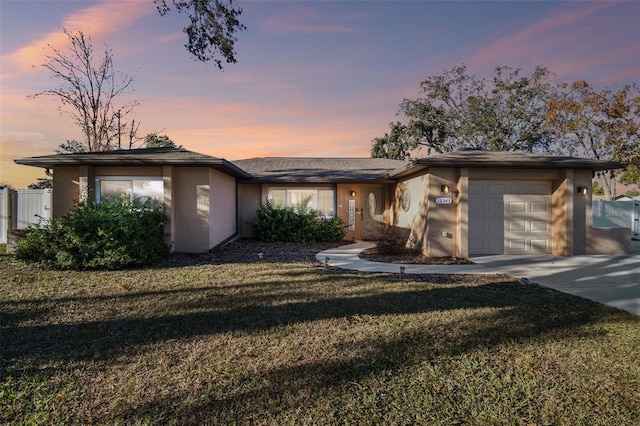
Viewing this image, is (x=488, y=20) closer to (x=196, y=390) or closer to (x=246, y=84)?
(x=246, y=84)

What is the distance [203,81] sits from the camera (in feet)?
33.2

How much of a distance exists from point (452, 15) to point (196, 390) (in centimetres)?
1118

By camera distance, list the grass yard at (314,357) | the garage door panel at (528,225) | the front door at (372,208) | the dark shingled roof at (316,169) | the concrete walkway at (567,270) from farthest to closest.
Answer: the front door at (372,208) → the dark shingled roof at (316,169) → the garage door panel at (528,225) → the concrete walkway at (567,270) → the grass yard at (314,357)

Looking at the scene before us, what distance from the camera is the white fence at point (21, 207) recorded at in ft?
37.6

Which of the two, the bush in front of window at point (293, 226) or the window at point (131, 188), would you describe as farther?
the bush in front of window at point (293, 226)

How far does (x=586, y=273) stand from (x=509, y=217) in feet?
8.91

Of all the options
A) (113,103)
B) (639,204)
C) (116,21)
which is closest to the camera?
(116,21)

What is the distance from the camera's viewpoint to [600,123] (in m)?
20.8

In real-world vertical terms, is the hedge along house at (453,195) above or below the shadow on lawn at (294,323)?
above

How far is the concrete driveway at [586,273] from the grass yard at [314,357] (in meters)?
0.74

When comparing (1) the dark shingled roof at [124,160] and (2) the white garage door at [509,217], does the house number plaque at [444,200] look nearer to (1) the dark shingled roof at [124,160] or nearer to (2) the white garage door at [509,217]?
(2) the white garage door at [509,217]

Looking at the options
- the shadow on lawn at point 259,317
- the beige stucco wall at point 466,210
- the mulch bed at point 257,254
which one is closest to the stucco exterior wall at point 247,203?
the mulch bed at point 257,254

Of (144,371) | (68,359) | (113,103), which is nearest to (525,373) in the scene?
(144,371)

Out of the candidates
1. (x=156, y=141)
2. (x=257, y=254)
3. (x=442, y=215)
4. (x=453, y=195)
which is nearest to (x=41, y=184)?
(x=156, y=141)
